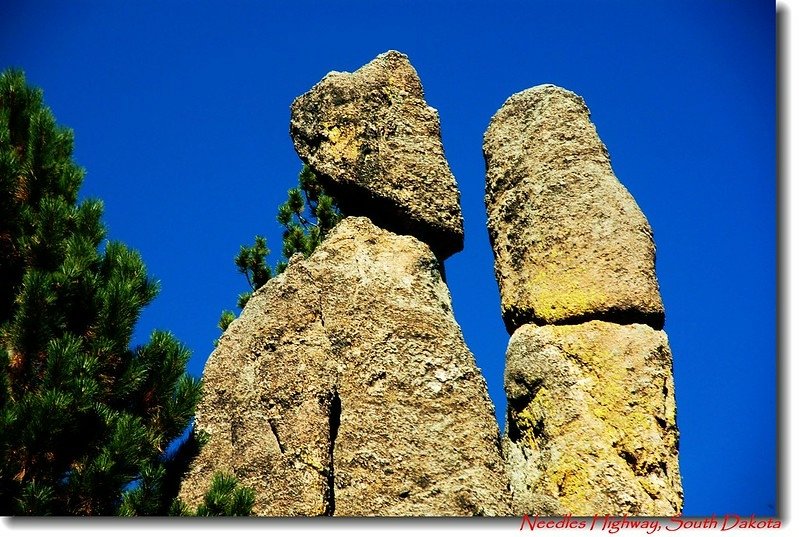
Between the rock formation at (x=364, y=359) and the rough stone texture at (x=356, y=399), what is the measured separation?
13mm

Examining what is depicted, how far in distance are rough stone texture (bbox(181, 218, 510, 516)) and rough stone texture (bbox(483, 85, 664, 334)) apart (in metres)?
0.83

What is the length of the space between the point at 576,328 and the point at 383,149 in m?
2.84

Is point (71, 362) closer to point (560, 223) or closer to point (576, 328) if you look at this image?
point (576, 328)

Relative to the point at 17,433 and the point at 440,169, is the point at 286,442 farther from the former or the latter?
the point at 440,169

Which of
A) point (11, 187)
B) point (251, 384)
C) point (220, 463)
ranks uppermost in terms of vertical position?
point (11, 187)

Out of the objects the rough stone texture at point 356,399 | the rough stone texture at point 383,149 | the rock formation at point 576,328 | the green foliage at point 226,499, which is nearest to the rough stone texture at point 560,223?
the rock formation at point 576,328

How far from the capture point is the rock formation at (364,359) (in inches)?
364

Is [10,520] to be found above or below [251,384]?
below

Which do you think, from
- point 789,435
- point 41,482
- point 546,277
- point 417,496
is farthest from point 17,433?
point 789,435

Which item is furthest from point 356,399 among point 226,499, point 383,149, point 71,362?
point 383,149

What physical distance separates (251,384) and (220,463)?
83cm

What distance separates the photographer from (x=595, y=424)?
900 cm

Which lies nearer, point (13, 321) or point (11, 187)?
point (13, 321)

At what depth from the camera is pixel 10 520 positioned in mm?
8164
